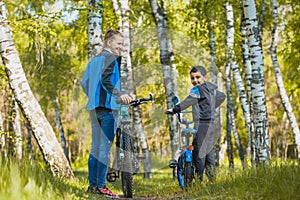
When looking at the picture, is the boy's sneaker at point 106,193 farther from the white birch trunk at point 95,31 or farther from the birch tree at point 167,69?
the birch tree at point 167,69

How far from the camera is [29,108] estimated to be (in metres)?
7.47

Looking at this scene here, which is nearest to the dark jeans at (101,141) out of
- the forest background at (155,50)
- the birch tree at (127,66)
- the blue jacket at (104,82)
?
the blue jacket at (104,82)

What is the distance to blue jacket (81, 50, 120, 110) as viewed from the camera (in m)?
6.60

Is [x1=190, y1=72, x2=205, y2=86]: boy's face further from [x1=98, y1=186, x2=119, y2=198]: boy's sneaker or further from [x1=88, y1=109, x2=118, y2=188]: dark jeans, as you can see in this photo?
[x1=98, y1=186, x2=119, y2=198]: boy's sneaker

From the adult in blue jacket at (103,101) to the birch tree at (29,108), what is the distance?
35.1 inches

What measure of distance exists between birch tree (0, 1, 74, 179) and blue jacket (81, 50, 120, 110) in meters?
1.20

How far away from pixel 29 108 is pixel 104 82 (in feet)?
5.23

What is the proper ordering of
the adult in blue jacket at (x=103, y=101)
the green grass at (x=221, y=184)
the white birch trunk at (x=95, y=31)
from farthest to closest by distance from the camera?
the white birch trunk at (x=95, y=31) < the adult in blue jacket at (x=103, y=101) < the green grass at (x=221, y=184)

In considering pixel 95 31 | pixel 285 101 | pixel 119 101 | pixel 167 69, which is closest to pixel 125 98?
pixel 119 101

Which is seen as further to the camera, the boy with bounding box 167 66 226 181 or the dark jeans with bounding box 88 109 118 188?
the boy with bounding box 167 66 226 181

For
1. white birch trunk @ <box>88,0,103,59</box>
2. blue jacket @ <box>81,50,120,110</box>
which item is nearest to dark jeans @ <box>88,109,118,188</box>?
blue jacket @ <box>81,50,120,110</box>

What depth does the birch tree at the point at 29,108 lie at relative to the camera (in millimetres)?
7445

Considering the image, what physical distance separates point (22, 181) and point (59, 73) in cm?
2014

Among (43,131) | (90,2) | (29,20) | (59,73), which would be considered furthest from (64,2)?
(59,73)
